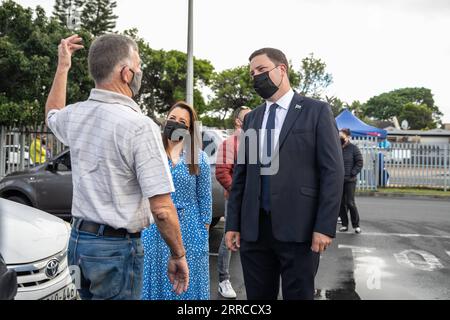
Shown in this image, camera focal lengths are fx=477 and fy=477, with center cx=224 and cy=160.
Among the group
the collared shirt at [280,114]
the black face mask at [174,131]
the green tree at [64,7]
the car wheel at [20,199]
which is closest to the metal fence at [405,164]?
the car wheel at [20,199]

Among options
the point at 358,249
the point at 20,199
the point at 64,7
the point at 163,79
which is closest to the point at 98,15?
the point at 64,7

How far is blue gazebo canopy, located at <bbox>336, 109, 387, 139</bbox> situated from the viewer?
19.4m

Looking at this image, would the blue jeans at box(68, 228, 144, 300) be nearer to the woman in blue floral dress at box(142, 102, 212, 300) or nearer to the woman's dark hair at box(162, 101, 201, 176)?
the woman in blue floral dress at box(142, 102, 212, 300)

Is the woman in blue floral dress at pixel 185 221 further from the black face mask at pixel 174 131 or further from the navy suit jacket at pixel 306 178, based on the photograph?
the navy suit jacket at pixel 306 178

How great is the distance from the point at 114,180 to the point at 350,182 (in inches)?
296

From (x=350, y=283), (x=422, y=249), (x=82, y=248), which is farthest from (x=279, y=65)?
(x=422, y=249)

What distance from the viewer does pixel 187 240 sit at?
3805 mm

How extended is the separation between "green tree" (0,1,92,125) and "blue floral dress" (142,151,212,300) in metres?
9.95

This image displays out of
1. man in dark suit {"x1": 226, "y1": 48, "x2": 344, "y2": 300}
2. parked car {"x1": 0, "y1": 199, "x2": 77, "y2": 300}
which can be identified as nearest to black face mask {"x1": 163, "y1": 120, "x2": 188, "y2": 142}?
man in dark suit {"x1": 226, "y1": 48, "x2": 344, "y2": 300}

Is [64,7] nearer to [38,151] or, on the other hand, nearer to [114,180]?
[38,151]
